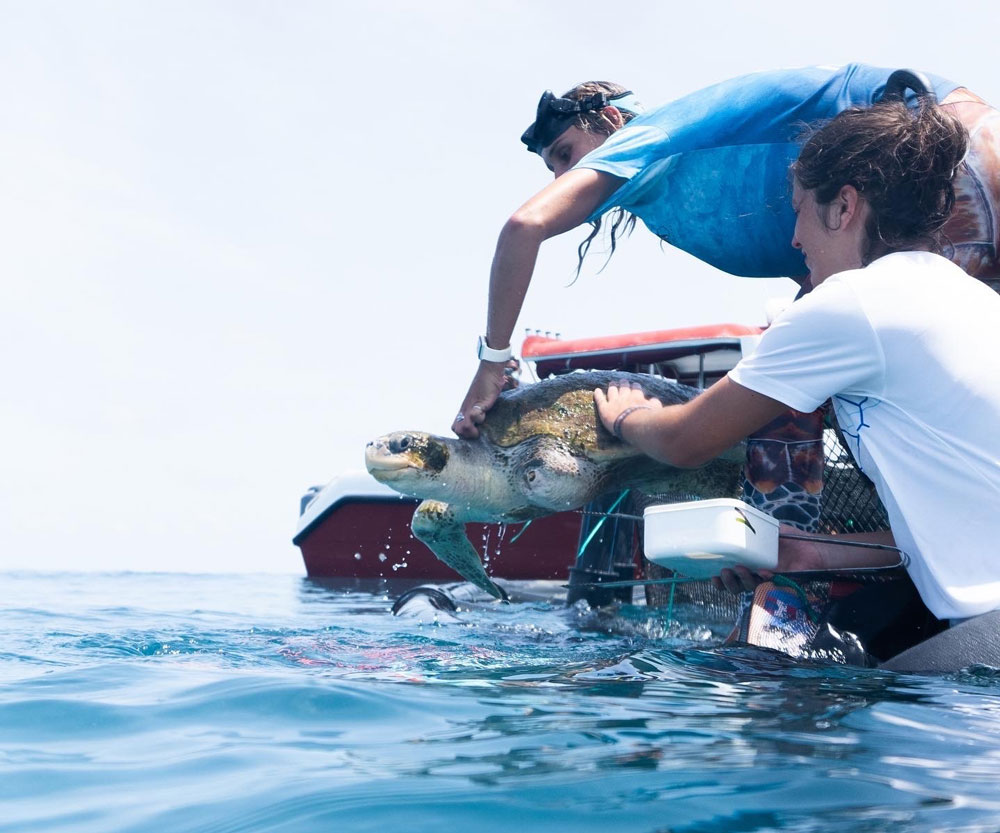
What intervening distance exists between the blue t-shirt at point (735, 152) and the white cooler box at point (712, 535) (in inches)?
52.5

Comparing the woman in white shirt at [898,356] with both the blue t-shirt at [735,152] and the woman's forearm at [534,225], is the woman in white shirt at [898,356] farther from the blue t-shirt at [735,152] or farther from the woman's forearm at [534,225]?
the woman's forearm at [534,225]

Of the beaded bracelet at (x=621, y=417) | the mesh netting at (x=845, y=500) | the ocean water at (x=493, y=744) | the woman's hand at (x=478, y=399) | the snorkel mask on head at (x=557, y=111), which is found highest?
the snorkel mask on head at (x=557, y=111)

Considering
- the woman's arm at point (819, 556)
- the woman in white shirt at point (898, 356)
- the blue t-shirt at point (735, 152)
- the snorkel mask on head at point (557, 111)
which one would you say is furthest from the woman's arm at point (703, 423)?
the snorkel mask on head at point (557, 111)

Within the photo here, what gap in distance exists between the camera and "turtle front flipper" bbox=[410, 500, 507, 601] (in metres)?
4.87

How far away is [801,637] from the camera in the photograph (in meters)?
3.09

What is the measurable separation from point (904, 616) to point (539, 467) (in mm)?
1566

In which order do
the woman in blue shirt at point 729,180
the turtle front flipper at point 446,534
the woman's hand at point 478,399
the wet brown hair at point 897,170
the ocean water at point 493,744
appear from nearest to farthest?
the ocean water at point 493,744 → the wet brown hair at point 897,170 → the woman in blue shirt at point 729,180 → the woman's hand at point 478,399 → the turtle front flipper at point 446,534

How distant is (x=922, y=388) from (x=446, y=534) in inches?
111

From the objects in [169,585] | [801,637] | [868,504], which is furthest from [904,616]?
[169,585]

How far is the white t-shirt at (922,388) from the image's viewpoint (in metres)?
2.46

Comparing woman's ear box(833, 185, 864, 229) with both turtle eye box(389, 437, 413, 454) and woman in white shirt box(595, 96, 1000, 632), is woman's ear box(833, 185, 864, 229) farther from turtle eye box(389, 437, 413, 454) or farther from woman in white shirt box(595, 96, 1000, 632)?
turtle eye box(389, 437, 413, 454)

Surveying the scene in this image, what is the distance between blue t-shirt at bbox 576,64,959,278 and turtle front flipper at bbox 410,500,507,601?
1751mm

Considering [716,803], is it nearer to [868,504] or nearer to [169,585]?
[868,504]

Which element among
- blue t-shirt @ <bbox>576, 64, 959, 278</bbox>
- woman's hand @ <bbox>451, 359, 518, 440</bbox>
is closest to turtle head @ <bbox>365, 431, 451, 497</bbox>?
woman's hand @ <bbox>451, 359, 518, 440</bbox>
